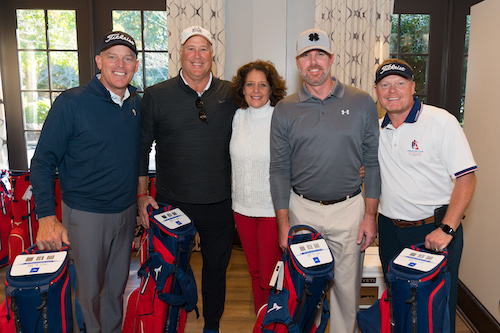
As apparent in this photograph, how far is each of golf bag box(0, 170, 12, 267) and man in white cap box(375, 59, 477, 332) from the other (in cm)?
324

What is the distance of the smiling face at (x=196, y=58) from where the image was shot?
7.59ft

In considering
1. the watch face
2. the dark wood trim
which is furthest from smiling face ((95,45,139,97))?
the dark wood trim

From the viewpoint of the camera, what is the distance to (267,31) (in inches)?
157

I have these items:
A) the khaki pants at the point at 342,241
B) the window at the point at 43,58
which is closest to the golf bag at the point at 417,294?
the khaki pants at the point at 342,241

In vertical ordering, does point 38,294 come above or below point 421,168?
below

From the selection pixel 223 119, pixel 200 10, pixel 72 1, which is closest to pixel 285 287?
pixel 223 119

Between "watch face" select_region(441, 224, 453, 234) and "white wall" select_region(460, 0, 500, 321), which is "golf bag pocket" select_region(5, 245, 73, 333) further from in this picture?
"white wall" select_region(460, 0, 500, 321)

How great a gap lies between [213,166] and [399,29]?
2.88m

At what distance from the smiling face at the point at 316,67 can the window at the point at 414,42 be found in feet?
7.98

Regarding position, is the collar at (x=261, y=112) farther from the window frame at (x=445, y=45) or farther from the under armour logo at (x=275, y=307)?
the window frame at (x=445, y=45)

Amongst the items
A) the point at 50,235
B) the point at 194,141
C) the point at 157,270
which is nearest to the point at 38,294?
the point at 50,235

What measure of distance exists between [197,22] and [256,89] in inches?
79.1

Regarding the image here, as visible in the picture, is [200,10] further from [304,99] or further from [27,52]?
[304,99]

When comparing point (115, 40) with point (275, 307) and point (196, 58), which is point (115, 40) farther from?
point (275, 307)
